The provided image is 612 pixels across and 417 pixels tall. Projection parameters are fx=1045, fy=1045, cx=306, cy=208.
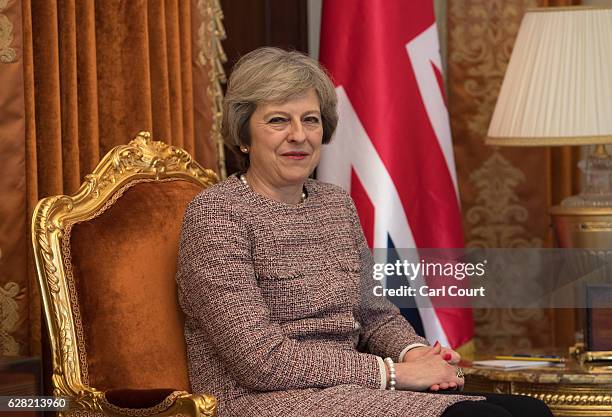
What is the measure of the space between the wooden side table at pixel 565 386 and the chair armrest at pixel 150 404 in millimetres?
980

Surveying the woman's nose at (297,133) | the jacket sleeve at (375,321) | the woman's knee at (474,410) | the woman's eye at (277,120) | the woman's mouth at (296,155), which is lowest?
the woman's knee at (474,410)

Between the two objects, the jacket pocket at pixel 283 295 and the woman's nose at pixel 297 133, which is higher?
the woman's nose at pixel 297 133

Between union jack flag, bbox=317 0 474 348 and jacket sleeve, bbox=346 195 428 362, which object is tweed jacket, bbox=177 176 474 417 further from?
union jack flag, bbox=317 0 474 348

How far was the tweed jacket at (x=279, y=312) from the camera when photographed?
2.22 m

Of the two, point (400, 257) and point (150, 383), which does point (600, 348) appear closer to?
point (400, 257)

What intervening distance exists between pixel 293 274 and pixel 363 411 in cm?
39

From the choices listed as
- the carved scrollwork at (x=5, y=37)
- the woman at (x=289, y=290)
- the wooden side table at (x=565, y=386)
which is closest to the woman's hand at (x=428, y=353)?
the woman at (x=289, y=290)

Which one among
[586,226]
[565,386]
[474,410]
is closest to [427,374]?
[474,410]

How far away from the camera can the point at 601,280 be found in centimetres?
334

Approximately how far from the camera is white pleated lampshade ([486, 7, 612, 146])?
3273 millimetres

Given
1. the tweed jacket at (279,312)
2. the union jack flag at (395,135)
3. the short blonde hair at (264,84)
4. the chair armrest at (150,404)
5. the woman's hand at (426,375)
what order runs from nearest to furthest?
the chair armrest at (150,404) → the tweed jacket at (279,312) → the woman's hand at (426,375) → the short blonde hair at (264,84) → the union jack flag at (395,135)

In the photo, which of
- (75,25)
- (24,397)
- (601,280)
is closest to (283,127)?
(75,25)

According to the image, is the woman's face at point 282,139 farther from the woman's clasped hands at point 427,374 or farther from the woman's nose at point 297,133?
the woman's clasped hands at point 427,374

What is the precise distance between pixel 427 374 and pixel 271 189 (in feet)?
1.90
